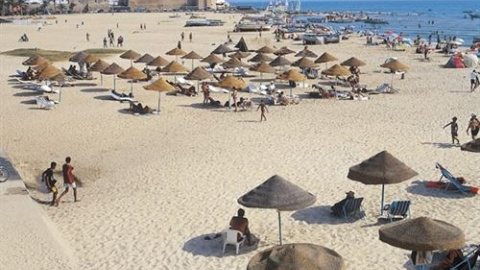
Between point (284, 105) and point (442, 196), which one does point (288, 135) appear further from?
point (442, 196)

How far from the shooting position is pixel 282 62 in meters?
30.0

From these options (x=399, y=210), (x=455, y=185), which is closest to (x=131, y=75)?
(x=455, y=185)

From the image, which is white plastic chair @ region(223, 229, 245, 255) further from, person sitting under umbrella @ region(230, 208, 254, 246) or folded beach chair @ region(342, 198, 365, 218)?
folded beach chair @ region(342, 198, 365, 218)

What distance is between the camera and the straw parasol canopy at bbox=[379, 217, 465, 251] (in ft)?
26.7

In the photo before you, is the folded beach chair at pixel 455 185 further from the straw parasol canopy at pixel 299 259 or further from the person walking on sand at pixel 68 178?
the person walking on sand at pixel 68 178

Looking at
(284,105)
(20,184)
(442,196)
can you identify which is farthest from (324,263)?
(284,105)

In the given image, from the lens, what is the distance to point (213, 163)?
16.7 metres

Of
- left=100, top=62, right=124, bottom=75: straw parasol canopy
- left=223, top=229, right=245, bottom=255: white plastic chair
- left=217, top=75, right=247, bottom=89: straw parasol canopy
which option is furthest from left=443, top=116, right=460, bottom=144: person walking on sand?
left=100, top=62, right=124, bottom=75: straw parasol canopy

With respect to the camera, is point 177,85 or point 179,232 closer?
point 179,232

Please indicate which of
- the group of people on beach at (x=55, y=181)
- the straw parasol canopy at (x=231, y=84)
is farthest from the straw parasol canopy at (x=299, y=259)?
the straw parasol canopy at (x=231, y=84)

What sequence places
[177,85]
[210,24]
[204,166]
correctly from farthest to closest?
[210,24]
[177,85]
[204,166]

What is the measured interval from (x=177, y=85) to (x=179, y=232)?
1728 cm

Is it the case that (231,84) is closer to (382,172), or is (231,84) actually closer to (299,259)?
(382,172)

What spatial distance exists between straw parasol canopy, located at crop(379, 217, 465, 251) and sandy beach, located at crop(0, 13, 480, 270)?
189 centimetres
